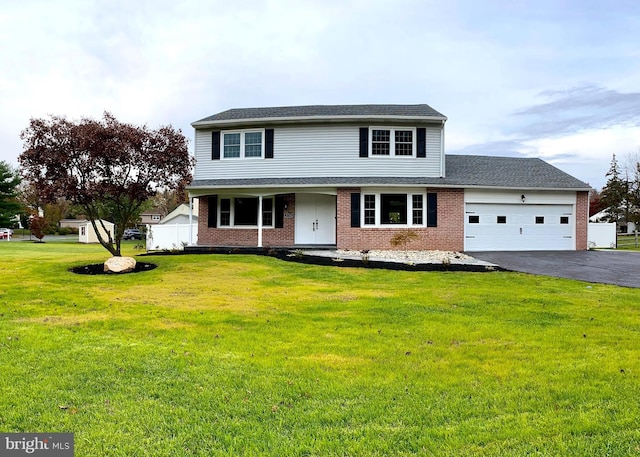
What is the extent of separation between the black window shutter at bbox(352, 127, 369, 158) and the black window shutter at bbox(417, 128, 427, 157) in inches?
90.8

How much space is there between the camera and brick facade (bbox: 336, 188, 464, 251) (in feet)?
56.9

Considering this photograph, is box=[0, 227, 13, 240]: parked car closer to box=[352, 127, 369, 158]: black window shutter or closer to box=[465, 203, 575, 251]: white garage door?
box=[352, 127, 369, 158]: black window shutter

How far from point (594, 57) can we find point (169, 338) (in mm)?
19981

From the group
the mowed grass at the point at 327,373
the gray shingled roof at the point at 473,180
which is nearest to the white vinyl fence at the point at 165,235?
the gray shingled roof at the point at 473,180

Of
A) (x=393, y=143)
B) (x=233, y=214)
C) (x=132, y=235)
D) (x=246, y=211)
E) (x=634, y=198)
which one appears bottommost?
(x=132, y=235)

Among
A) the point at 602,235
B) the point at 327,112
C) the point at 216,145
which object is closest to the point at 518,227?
the point at 602,235

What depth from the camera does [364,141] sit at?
17984mm

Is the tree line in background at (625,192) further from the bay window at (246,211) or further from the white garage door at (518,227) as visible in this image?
the bay window at (246,211)

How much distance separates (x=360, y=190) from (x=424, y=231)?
3.28m

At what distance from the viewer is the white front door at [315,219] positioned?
18.6 metres

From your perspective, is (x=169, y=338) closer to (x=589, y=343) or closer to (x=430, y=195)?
(x=589, y=343)

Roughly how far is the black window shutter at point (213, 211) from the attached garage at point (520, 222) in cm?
1139

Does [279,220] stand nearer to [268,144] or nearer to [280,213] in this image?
[280,213]

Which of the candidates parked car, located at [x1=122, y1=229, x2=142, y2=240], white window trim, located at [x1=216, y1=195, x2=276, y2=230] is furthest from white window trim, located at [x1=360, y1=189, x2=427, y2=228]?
parked car, located at [x1=122, y1=229, x2=142, y2=240]
